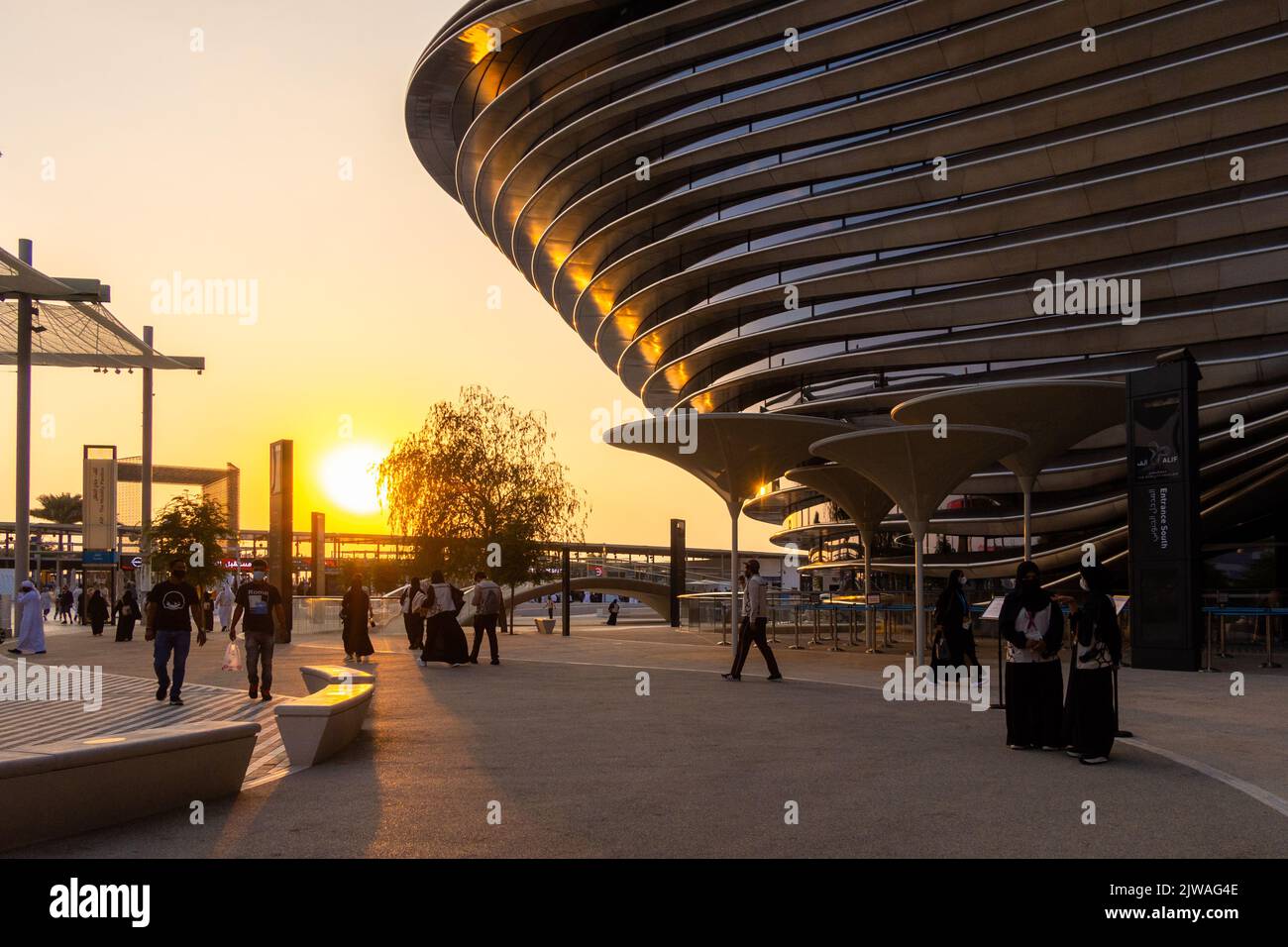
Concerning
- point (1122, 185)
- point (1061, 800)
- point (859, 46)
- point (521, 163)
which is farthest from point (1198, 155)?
point (1061, 800)

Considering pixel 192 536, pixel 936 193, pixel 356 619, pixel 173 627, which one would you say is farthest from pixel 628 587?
pixel 173 627

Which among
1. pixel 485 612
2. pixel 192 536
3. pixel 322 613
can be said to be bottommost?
pixel 322 613

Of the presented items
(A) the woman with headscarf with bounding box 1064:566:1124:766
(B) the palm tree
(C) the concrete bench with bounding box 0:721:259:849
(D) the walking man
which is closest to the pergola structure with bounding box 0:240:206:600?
(D) the walking man

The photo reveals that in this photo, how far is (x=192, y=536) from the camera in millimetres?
41406

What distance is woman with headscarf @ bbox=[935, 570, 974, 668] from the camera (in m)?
16.5

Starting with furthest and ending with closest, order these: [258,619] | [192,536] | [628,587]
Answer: [628,587] → [192,536] → [258,619]

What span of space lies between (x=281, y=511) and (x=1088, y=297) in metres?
21.6

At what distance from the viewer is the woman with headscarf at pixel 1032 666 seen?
1053 cm

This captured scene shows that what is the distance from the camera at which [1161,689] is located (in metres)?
16.5

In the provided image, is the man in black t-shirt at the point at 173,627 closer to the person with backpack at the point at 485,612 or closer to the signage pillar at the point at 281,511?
the person with backpack at the point at 485,612

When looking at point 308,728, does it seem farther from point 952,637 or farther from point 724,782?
point 952,637

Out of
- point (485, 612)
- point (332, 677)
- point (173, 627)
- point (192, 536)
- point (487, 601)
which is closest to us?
point (332, 677)

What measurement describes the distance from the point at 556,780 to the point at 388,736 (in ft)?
11.0
